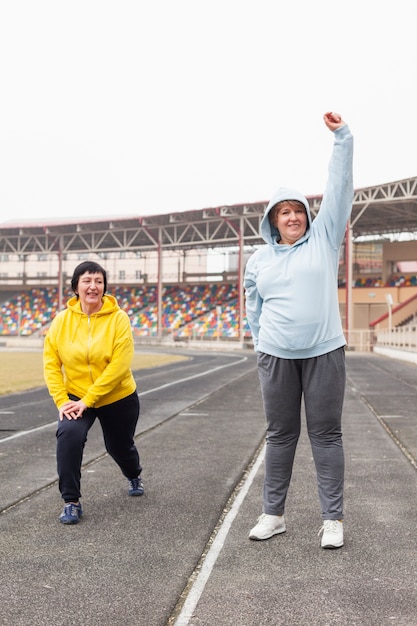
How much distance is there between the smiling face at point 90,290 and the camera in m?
4.54

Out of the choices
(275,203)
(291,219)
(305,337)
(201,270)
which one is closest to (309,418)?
(305,337)

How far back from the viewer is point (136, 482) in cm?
506

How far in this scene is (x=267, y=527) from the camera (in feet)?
13.0

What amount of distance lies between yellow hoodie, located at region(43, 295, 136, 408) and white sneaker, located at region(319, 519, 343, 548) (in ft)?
5.43

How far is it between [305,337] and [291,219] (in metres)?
0.68

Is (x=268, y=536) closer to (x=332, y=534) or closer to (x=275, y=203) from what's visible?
(x=332, y=534)

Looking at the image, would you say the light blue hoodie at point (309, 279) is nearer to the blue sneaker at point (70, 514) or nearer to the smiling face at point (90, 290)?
the smiling face at point (90, 290)

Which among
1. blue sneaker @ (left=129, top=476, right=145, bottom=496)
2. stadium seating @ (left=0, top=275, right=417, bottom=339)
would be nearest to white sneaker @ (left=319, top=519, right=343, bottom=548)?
blue sneaker @ (left=129, top=476, right=145, bottom=496)

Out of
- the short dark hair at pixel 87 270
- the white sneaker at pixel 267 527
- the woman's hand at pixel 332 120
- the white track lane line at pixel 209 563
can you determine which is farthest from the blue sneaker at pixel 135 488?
the woman's hand at pixel 332 120

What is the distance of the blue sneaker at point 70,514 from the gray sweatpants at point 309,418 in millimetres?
1202

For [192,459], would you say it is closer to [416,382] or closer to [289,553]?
[289,553]

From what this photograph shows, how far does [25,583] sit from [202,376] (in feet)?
52.3

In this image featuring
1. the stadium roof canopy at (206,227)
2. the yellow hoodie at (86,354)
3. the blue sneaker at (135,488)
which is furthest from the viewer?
the stadium roof canopy at (206,227)

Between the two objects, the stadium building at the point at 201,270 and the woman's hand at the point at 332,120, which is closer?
the woman's hand at the point at 332,120
